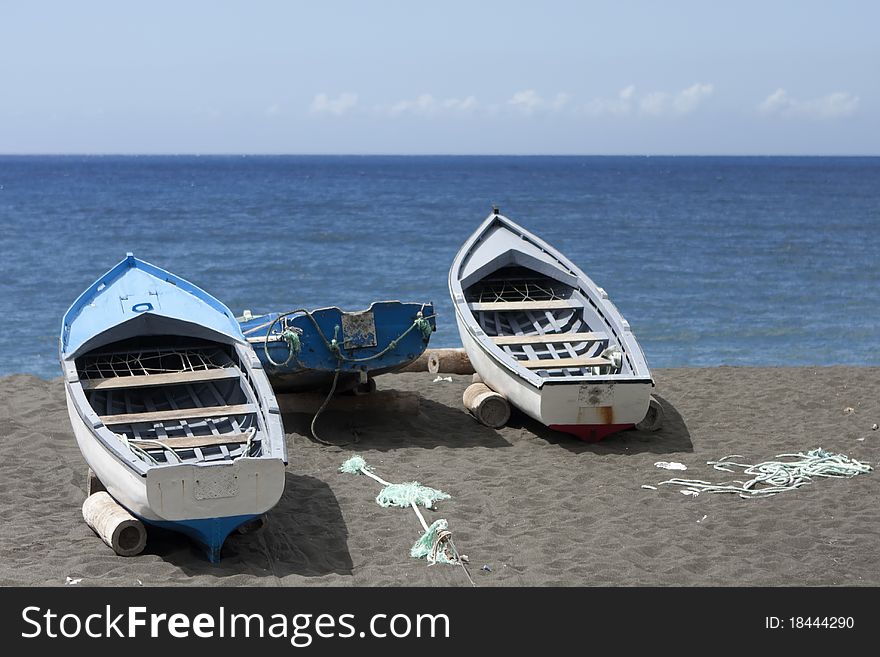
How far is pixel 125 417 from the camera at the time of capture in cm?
858

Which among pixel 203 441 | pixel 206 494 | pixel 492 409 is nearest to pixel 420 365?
pixel 492 409

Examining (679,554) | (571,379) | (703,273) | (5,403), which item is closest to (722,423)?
(571,379)

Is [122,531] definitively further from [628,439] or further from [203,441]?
[628,439]

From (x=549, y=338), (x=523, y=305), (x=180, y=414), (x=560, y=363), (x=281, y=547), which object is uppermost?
(x=523, y=305)

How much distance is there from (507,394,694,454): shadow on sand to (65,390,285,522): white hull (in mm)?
4018

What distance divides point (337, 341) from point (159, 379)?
212 cm

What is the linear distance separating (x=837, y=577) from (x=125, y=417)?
18.5 ft

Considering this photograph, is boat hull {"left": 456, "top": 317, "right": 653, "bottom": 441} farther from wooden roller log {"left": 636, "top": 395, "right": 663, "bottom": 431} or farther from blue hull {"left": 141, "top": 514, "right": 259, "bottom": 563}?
blue hull {"left": 141, "top": 514, "right": 259, "bottom": 563}

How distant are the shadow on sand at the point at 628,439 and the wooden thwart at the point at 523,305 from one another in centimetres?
131

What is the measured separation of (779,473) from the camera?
955cm

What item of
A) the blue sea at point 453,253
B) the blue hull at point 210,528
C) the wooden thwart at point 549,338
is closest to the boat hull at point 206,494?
the blue hull at point 210,528

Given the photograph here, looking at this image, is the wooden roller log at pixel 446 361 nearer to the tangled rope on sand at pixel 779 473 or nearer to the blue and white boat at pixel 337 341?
the blue and white boat at pixel 337 341

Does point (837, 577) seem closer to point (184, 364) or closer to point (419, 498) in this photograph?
point (419, 498)

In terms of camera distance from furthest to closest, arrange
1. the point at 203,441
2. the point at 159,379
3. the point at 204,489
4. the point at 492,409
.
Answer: the point at 492,409, the point at 159,379, the point at 203,441, the point at 204,489
